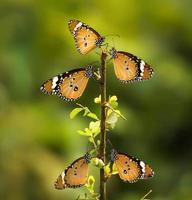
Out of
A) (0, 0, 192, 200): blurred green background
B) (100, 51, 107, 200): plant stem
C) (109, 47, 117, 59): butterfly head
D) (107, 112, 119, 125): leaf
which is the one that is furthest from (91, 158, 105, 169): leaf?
(0, 0, 192, 200): blurred green background

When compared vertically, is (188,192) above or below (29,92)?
below

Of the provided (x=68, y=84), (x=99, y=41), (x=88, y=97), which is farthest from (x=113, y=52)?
(x=88, y=97)

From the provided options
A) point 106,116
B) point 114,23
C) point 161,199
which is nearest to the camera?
point 106,116

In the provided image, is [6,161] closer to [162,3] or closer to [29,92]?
[29,92]

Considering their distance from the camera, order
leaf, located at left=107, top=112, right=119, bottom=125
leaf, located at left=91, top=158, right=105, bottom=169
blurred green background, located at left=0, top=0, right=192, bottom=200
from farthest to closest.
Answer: blurred green background, located at left=0, top=0, right=192, bottom=200 < leaf, located at left=107, top=112, right=119, bottom=125 < leaf, located at left=91, top=158, right=105, bottom=169

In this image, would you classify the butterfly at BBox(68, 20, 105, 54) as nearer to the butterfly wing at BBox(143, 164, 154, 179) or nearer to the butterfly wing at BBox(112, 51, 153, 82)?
the butterfly wing at BBox(112, 51, 153, 82)

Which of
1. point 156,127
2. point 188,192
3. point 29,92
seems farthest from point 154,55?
point 188,192

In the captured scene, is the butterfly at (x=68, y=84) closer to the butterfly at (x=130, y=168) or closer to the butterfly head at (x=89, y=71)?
the butterfly head at (x=89, y=71)

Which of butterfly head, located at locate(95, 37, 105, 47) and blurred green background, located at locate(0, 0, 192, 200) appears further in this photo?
blurred green background, located at locate(0, 0, 192, 200)
